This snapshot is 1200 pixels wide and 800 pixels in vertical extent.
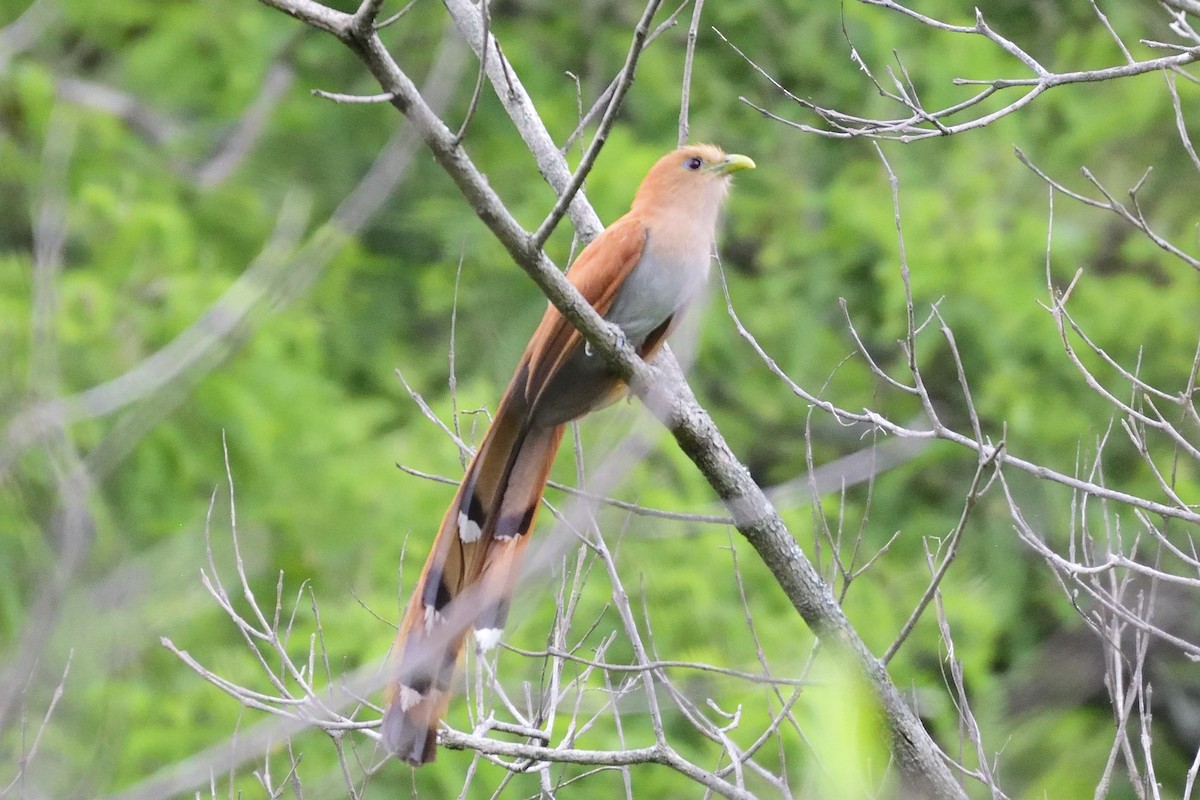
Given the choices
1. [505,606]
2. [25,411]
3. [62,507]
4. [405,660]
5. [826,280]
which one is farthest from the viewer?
[826,280]

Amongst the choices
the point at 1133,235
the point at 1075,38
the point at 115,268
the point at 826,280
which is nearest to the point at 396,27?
the point at 115,268

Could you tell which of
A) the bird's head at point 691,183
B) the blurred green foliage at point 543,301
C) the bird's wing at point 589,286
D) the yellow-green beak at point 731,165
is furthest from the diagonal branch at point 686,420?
the blurred green foliage at point 543,301

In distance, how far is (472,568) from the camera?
3.31m

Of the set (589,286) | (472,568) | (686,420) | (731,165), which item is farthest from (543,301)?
(686,420)

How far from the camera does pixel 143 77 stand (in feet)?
26.2

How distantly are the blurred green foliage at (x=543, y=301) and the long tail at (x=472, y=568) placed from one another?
4.02 feet

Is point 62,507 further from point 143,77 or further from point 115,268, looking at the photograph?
point 143,77

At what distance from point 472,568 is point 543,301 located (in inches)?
169

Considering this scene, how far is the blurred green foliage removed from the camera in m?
5.52

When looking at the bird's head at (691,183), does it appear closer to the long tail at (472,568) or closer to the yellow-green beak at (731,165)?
the yellow-green beak at (731,165)

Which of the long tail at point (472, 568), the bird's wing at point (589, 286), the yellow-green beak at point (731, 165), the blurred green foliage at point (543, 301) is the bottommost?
the blurred green foliage at point (543, 301)

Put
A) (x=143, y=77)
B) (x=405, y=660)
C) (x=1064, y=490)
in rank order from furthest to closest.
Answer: (x=143, y=77) < (x=1064, y=490) < (x=405, y=660)

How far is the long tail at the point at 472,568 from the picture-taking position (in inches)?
114

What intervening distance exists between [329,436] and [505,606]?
359cm
